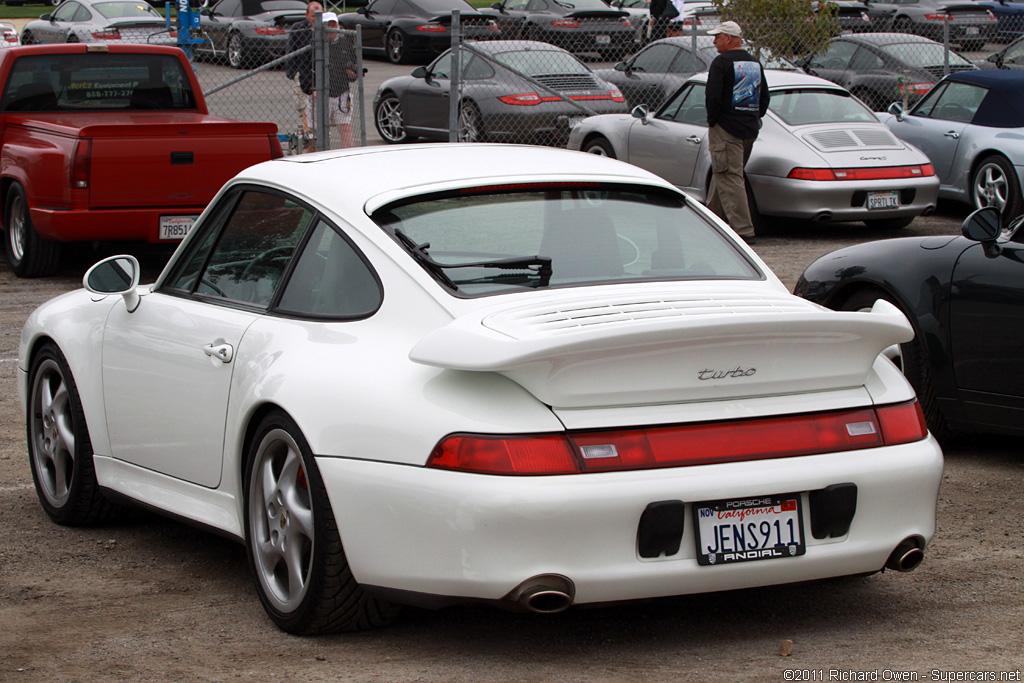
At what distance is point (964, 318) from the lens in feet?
20.1

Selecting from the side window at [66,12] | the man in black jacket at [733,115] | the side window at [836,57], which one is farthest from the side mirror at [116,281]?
the side window at [66,12]

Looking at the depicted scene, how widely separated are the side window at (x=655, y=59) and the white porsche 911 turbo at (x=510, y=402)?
15145mm

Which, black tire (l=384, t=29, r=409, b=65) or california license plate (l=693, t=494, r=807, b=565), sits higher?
california license plate (l=693, t=494, r=807, b=565)

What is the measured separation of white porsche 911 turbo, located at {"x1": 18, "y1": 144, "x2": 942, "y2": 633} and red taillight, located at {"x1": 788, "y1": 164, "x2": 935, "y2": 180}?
28.1 feet

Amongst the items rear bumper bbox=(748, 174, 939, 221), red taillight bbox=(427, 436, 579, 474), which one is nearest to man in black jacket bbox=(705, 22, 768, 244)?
rear bumper bbox=(748, 174, 939, 221)

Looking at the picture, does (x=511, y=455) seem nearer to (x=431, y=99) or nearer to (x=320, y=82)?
(x=320, y=82)

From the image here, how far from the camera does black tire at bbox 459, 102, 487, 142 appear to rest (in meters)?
17.2

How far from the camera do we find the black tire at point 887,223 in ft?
45.9

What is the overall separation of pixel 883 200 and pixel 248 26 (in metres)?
19.0

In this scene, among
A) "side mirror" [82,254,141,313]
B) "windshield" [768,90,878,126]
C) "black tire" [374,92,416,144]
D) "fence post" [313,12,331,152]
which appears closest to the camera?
"side mirror" [82,254,141,313]

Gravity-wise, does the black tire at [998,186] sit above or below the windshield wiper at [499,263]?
below

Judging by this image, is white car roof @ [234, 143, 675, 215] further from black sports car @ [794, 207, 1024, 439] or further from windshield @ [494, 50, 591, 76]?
windshield @ [494, 50, 591, 76]

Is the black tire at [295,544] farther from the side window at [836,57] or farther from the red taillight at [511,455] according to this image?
the side window at [836,57]

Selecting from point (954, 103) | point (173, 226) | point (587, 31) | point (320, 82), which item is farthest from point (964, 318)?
point (587, 31)
